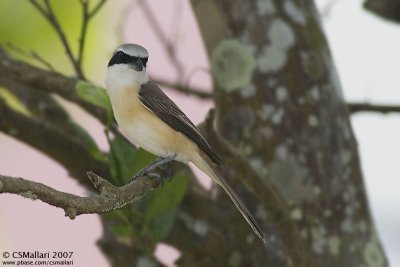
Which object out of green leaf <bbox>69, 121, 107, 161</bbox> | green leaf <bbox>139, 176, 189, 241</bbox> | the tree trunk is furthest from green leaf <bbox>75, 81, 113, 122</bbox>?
the tree trunk

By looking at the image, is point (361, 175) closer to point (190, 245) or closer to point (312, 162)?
point (312, 162)

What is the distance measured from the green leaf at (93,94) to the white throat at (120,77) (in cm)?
7

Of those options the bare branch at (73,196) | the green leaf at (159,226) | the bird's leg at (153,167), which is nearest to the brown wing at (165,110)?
the bird's leg at (153,167)

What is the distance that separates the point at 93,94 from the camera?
3830mm

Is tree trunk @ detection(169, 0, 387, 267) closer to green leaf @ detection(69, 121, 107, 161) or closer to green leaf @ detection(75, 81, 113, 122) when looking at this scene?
green leaf @ detection(69, 121, 107, 161)

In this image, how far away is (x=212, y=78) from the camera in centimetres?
473

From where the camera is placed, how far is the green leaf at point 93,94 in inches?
149

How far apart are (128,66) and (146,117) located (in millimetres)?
247

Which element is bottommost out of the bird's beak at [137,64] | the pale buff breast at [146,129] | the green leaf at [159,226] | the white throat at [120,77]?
the green leaf at [159,226]

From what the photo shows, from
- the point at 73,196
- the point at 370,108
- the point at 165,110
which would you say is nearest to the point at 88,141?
the point at 165,110

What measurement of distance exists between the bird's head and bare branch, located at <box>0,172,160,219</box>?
2.90 ft

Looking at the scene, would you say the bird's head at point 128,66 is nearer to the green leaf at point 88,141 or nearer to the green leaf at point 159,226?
the green leaf at point 88,141

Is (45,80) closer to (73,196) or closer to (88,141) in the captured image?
(88,141)

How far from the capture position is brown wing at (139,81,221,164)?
3900 mm
